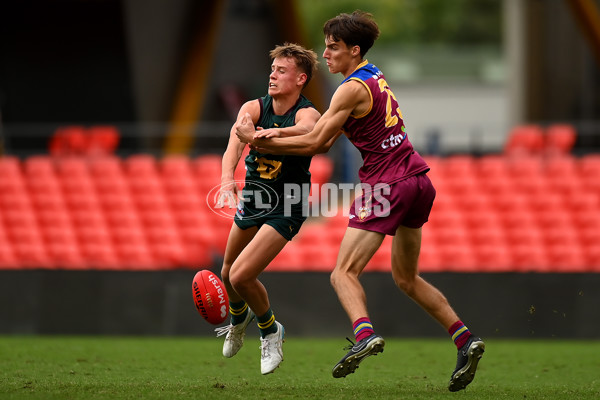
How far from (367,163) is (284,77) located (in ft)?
2.76

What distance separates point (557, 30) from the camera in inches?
740

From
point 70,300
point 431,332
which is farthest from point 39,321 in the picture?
point 431,332

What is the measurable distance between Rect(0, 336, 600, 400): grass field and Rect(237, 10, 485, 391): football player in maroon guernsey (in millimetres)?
573

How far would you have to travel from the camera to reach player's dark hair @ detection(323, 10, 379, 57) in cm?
623

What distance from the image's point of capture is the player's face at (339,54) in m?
6.29

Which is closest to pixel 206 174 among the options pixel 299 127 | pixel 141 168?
pixel 141 168

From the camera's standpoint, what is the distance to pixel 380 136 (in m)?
6.27

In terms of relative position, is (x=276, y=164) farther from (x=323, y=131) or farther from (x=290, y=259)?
(x=290, y=259)

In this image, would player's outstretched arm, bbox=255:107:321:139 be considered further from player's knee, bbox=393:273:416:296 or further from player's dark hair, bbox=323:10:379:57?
player's knee, bbox=393:273:416:296

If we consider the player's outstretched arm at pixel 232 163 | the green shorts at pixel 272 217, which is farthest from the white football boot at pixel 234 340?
the player's outstretched arm at pixel 232 163

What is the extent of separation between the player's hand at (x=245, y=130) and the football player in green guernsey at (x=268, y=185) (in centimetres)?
16

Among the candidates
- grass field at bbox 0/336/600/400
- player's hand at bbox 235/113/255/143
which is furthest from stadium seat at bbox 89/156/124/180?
player's hand at bbox 235/113/255/143

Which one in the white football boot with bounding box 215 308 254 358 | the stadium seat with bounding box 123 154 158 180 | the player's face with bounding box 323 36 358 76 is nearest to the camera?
the player's face with bounding box 323 36 358 76

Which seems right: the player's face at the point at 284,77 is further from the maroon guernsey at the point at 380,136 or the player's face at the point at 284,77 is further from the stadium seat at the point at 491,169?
the stadium seat at the point at 491,169
